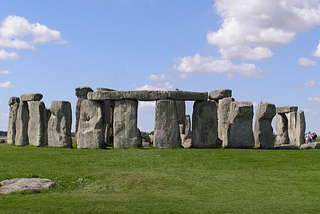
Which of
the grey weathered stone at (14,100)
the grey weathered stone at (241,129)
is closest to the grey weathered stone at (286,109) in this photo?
the grey weathered stone at (241,129)

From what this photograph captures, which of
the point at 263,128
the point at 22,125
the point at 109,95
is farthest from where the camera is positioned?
the point at 22,125

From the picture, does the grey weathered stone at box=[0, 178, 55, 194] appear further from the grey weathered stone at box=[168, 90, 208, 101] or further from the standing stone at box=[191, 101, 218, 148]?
the standing stone at box=[191, 101, 218, 148]

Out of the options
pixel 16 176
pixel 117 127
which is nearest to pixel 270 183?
pixel 16 176

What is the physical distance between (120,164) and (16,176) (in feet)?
13.7

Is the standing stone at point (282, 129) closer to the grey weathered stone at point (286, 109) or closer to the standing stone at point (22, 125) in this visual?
the grey weathered stone at point (286, 109)

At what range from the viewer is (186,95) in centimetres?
2239

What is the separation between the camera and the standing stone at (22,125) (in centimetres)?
2492

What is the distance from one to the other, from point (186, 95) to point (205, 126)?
6.00 feet

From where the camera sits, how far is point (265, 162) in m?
17.6

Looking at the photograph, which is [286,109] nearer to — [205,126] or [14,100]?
[205,126]

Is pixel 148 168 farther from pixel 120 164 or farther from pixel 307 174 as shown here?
pixel 307 174

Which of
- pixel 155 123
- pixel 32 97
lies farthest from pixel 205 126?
pixel 32 97

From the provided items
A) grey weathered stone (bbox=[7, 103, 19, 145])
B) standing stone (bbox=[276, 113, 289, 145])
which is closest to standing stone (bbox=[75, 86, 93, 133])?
grey weathered stone (bbox=[7, 103, 19, 145])

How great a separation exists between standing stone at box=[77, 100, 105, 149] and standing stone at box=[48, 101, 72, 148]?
73 centimetres
